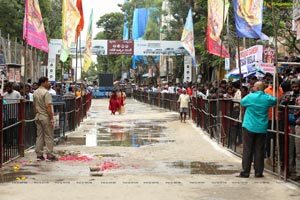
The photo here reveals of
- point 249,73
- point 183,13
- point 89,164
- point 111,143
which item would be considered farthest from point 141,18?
point 89,164

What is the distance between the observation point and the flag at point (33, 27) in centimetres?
1212

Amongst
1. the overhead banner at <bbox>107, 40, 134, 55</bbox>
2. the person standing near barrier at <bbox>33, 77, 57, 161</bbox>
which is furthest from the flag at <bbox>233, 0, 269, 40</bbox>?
the overhead banner at <bbox>107, 40, 134, 55</bbox>

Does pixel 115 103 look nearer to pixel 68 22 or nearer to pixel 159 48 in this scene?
pixel 68 22

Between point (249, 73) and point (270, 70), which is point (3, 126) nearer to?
point (270, 70)

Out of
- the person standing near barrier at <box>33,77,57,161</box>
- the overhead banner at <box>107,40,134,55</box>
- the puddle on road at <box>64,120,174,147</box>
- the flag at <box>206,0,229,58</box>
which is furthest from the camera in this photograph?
the overhead banner at <box>107,40,134,55</box>

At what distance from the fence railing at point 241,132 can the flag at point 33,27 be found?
4.91 metres

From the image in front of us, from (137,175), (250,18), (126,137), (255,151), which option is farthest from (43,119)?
(126,137)

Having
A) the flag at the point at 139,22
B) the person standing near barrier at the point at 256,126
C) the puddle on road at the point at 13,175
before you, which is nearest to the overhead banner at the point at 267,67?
the person standing near barrier at the point at 256,126

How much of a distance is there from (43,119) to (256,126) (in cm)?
474

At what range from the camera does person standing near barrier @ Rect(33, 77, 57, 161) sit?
37.9 ft

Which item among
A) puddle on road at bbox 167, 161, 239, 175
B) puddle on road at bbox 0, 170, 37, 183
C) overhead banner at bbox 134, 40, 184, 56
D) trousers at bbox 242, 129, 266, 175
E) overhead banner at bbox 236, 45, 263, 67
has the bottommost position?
puddle on road at bbox 167, 161, 239, 175

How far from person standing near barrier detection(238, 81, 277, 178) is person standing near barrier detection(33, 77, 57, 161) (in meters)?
4.33

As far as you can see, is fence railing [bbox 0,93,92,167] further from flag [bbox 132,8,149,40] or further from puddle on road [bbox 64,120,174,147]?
flag [bbox 132,8,149,40]

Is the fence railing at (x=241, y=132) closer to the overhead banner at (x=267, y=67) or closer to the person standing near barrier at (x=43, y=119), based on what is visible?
the overhead banner at (x=267, y=67)
